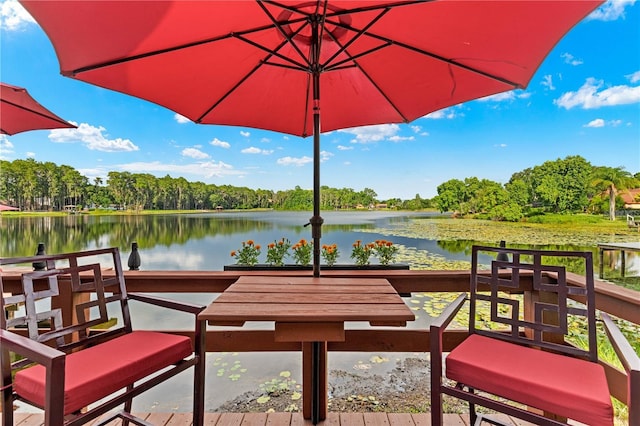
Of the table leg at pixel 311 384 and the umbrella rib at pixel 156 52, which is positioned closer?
the umbrella rib at pixel 156 52

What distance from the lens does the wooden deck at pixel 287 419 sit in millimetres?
1653

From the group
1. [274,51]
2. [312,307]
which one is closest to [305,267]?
[312,307]

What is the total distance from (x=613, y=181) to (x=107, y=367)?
899 centimetres

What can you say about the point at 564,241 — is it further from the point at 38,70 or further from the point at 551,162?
the point at 38,70

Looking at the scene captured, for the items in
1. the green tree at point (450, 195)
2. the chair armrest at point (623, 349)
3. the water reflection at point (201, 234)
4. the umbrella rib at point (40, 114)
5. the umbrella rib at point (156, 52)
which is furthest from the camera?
the green tree at point (450, 195)

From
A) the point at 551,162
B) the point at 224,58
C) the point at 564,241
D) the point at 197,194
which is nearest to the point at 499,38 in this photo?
the point at 224,58

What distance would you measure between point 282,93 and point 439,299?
14.2 feet

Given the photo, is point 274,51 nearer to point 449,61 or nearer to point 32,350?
point 449,61

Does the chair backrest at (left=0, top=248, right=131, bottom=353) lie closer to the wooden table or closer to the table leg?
the wooden table

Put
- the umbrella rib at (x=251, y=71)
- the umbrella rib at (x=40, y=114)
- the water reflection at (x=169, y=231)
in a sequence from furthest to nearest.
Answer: the water reflection at (x=169, y=231) → the umbrella rib at (x=40, y=114) → the umbrella rib at (x=251, y=71)

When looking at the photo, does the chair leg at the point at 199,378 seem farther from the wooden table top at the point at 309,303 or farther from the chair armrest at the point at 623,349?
the chair armrest at the point at 623,349

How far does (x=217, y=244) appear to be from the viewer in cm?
628

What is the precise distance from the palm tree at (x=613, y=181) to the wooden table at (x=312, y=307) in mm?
7059

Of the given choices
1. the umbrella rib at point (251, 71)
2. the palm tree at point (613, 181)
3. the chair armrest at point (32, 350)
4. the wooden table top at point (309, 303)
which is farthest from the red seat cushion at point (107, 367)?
the palm tree at point (613, 181)
